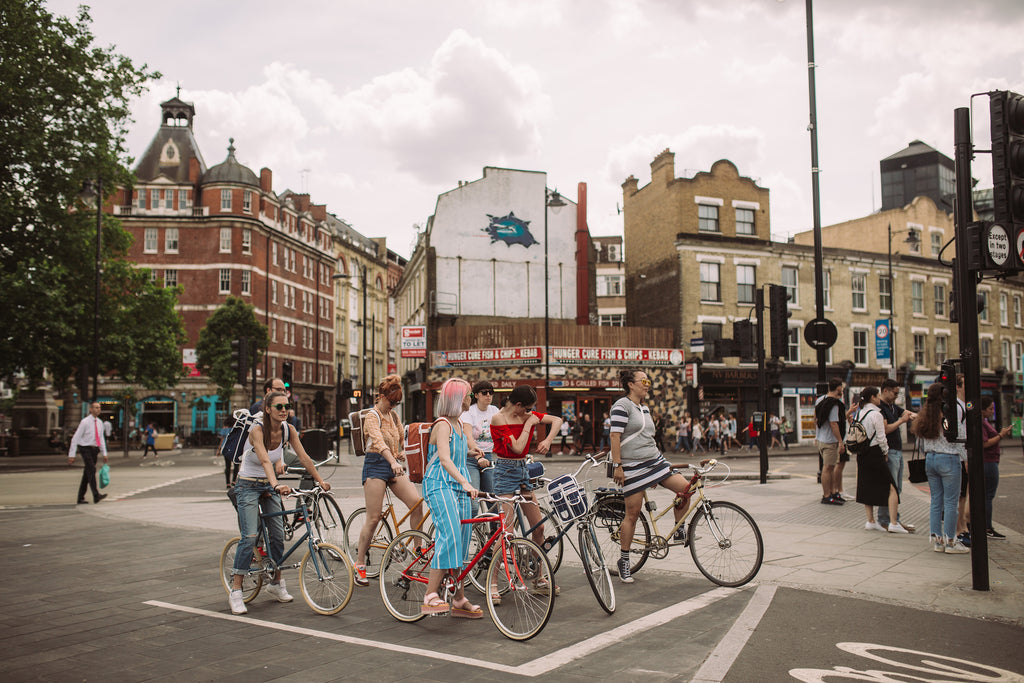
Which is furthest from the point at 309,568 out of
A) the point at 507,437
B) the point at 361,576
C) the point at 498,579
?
the point at 507,437

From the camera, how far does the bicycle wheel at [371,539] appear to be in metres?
7.59

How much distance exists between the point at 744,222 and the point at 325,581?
3816cm

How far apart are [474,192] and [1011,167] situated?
122 feet

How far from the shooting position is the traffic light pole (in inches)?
264

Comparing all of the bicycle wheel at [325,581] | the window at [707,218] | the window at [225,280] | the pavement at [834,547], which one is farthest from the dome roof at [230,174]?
the bicycle wheel at [325,581]

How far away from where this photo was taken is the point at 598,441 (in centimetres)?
3719

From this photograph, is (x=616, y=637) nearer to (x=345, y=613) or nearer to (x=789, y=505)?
(x=345, y=613)

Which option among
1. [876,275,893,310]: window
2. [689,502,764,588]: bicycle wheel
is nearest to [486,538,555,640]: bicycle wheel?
[689,502,764,588]: bicycle wheel

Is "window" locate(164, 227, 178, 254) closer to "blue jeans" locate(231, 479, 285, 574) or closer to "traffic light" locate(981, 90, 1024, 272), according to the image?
"blue jeans" locate(231, 479, 285, 574)

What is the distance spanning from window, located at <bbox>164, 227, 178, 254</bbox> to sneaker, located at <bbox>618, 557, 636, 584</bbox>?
191 feet

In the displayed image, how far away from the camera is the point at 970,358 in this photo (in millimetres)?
6730

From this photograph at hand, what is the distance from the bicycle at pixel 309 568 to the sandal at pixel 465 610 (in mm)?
821

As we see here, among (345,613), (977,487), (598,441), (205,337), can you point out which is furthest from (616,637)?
(205,337)

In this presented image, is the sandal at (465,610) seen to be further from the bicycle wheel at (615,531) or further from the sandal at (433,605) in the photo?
the bicycle wheel at (615,531)
